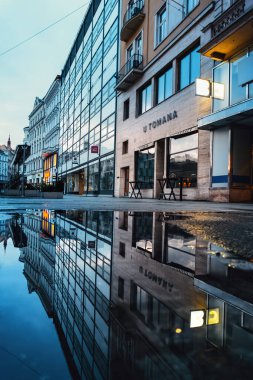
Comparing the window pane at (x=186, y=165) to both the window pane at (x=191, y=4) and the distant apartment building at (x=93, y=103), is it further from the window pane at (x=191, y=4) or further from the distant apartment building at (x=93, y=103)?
the distant apartment building at (x=93, y=103)

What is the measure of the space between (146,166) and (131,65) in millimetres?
8216

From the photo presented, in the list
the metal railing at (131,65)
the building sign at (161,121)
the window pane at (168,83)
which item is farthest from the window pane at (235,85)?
the metal railing at (131,65)

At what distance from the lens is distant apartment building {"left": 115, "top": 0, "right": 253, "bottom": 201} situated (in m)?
12.7

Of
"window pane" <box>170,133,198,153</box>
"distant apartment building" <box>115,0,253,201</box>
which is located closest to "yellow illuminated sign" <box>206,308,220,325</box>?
"distant apartment building" <box>115,0,253,201</box>

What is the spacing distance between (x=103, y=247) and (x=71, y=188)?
147 ft

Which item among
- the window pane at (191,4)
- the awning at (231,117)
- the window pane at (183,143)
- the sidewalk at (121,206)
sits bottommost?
the sidewalk at (121,206)

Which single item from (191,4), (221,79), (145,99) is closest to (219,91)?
(221,79)

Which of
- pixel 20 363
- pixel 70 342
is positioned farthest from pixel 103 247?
pixel 20 363

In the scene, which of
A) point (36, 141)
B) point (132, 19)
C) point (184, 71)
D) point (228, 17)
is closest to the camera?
point (228, 17)

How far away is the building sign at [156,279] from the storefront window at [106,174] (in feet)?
83.3

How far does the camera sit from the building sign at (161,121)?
58.3ft

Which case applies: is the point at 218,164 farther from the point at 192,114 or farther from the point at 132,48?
the point at 132,48

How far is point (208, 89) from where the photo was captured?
1398 centimetres

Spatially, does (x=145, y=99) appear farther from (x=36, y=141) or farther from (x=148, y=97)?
(x=36, y=141)
